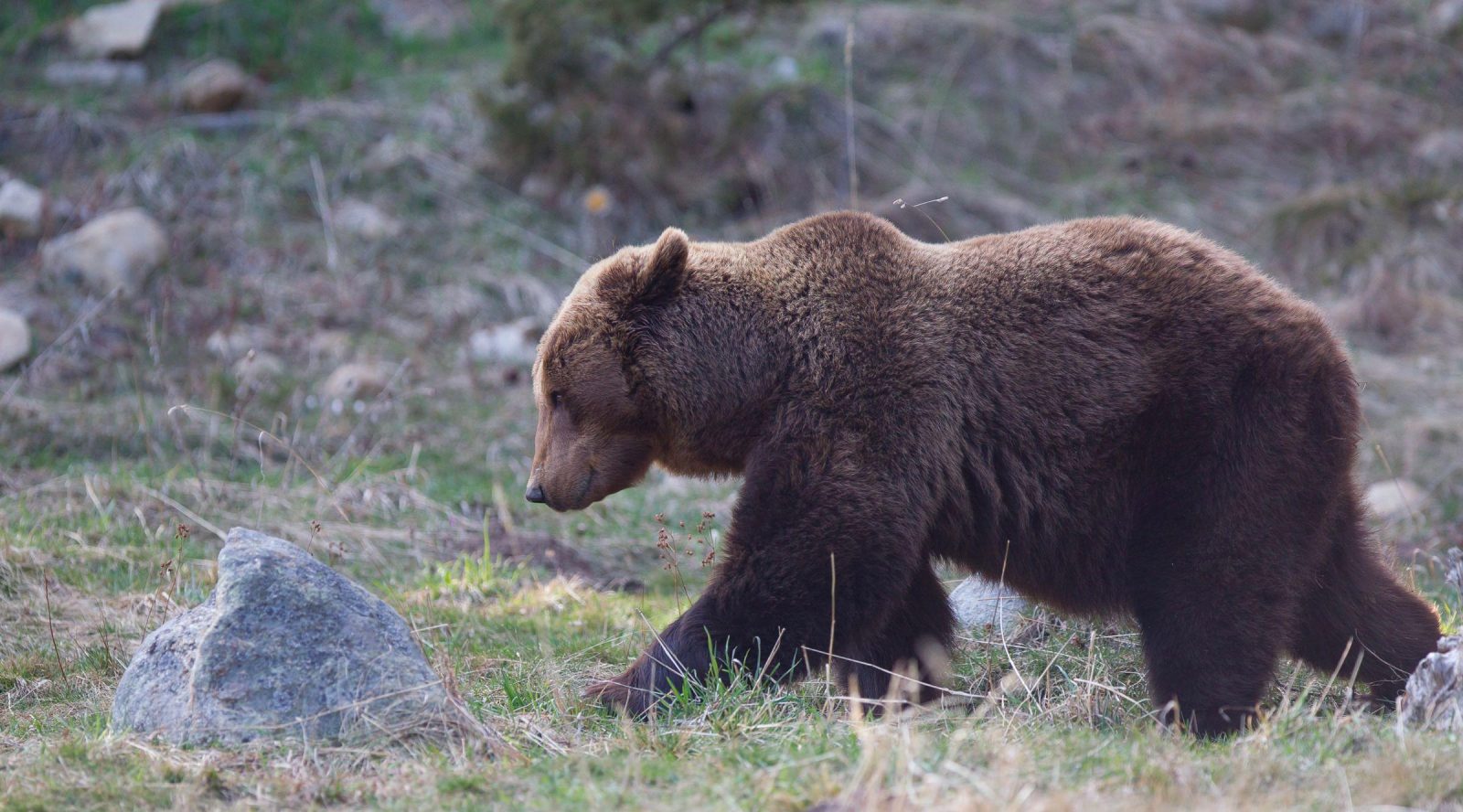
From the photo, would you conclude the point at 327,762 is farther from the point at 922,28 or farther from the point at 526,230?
the point at 922,28

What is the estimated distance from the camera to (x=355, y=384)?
8922 mm

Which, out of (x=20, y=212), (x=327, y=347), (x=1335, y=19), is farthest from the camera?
(x=1335, y=19)

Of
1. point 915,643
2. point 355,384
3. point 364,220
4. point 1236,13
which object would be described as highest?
point 1236,13

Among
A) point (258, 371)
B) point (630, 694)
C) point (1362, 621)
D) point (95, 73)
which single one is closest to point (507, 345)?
point (258, 371)

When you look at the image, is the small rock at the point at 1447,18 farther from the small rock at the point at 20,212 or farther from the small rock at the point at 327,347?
the small rock at the point at 20,212

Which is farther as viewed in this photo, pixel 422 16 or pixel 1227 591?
pixel 422 16

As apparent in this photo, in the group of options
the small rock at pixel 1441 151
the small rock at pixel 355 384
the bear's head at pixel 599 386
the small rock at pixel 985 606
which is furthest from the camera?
the small rock at pixel 1441 151

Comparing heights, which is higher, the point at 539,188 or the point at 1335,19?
the point at 1335,19

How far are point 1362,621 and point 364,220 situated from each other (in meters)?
9.18

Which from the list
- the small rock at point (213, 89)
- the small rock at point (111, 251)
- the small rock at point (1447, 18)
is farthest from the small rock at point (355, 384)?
the small rock at point (1447, 18)

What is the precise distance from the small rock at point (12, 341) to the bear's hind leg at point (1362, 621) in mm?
8046

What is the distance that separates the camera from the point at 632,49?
480 inches

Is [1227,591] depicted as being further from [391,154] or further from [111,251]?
[391,154]

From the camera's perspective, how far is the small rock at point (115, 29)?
1280 cm
